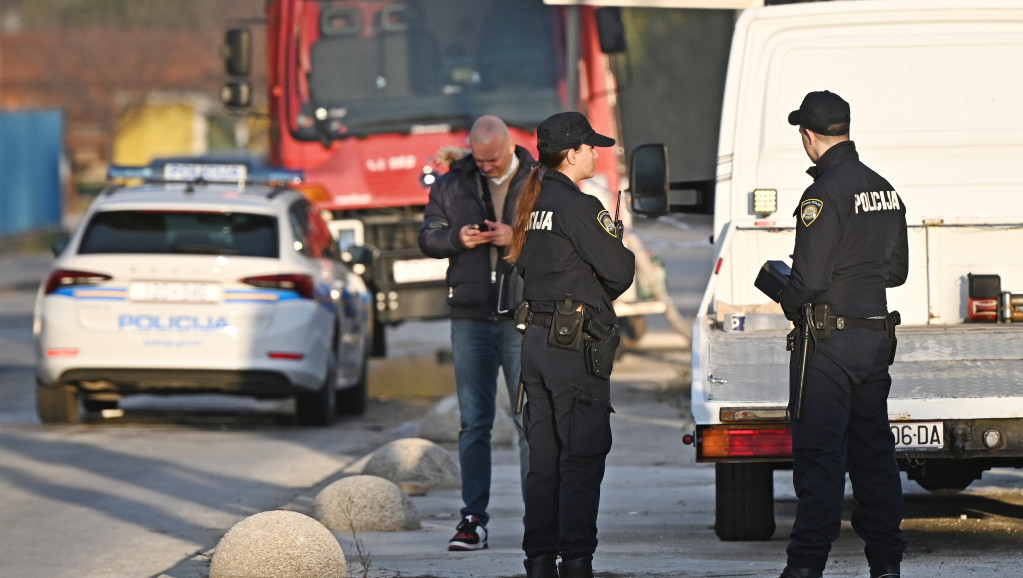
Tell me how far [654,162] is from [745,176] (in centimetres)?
52

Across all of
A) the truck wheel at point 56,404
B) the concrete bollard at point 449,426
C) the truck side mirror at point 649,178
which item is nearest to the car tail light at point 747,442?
the truck side mirror at point 649,178

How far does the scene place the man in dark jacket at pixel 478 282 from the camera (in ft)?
24.3

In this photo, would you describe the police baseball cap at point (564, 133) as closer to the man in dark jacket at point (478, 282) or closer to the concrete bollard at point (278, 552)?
the man in dark jacket at point (478, 282)

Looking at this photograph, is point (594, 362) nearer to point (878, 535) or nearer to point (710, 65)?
point (878, 535)

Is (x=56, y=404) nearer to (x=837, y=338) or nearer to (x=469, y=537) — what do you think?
(x=469, y=537)

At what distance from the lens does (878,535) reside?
611 centimetres

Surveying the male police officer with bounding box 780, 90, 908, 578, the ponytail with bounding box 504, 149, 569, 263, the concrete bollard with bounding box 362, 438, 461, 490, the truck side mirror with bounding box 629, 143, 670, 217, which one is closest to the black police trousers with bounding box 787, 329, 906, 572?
the male police officer with bounding box 780, 90, 908, 578

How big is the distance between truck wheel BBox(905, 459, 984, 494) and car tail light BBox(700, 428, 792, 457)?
2.29 ft

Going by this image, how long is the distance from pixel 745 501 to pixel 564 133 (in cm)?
209

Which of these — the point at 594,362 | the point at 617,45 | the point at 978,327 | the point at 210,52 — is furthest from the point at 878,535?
the point at 210,52

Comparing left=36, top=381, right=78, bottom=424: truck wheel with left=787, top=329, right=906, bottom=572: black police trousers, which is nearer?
left=787, top=329, right=906, bottom=572: black police trousers

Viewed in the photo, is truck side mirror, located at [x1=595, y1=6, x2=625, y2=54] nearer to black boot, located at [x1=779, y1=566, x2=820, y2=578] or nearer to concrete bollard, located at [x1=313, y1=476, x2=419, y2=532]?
concrete bollard, located at [x1=313, y1=476, x2=419, y2=532]

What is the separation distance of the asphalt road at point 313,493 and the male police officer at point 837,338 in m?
0.62

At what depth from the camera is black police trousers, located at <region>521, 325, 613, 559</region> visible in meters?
6.09
